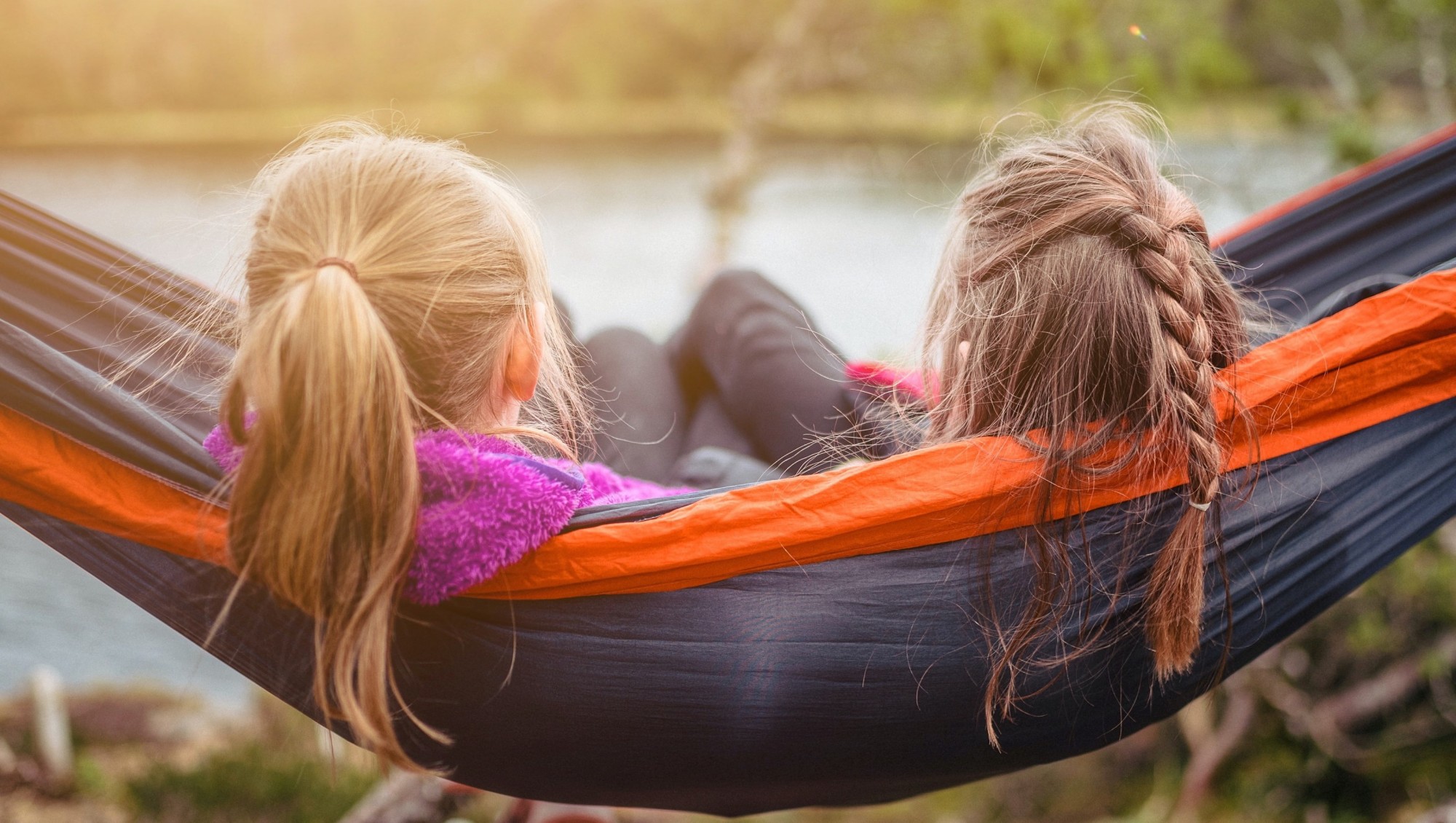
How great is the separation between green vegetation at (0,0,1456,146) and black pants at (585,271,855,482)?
1454mm

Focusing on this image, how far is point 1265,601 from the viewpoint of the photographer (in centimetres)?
88

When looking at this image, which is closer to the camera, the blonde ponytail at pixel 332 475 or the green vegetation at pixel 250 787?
the blonde ponytail at pixel 332 475

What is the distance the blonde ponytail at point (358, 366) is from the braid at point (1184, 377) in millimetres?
520

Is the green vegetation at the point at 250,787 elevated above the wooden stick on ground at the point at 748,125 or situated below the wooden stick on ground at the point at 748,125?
below

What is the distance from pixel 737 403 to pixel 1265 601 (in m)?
0.67

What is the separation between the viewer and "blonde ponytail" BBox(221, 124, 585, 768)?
2.04 feet

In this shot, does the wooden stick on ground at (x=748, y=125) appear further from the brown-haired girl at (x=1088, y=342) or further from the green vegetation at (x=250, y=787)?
the brown-haired girl at (x=1088, y=342)

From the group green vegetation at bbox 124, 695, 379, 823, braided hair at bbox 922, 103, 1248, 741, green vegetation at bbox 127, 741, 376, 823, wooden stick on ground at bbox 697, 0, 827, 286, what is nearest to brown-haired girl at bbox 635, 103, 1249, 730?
braided hair at bbox 922, 103, 1248, 741

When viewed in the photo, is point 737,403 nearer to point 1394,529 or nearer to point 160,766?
point 1394,529

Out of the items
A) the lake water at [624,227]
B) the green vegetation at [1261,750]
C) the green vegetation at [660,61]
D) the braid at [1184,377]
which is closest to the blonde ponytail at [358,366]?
the lake water at [624,227]

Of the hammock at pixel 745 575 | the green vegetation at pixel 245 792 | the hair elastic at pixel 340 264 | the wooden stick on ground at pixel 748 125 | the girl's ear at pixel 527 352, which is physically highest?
the wooden stick on ground at pixel 748 125

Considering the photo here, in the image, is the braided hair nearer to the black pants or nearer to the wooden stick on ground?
the black pants

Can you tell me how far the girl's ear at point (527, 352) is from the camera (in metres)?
0.78

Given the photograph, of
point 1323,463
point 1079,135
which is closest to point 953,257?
point 1079,135
